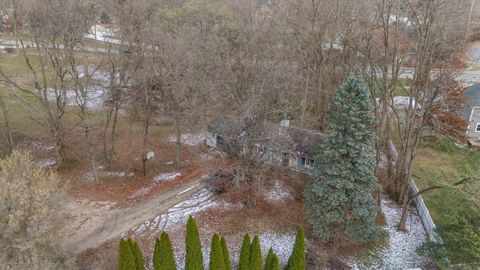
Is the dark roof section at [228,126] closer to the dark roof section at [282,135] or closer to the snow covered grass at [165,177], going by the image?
the dark roof section at [282,135]

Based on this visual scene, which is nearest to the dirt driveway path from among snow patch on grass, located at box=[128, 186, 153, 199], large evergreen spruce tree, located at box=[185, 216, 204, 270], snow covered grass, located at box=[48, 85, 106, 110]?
snow patch on grass, located at box=[128, 186, 153, 199]

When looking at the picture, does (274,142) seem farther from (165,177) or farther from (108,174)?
(108,174)

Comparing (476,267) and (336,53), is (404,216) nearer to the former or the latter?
(476,267)

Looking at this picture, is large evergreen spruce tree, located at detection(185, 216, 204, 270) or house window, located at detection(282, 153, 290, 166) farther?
house window, located at detection(282, 153, 290, 166)

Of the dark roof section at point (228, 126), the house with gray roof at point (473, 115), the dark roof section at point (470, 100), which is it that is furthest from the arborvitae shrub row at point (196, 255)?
the dark roof section at point (470, 100)

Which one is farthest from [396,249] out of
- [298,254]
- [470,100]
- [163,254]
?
[470,100]

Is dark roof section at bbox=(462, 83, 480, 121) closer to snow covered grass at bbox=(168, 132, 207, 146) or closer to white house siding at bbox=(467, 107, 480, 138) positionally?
white house siding at bbox=(467, 107, 480, 138)

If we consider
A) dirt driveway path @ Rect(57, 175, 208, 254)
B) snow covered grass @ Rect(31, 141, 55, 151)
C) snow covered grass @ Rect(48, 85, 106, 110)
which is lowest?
dirt driveway path @ Rect(57, 175, 208, 254)
